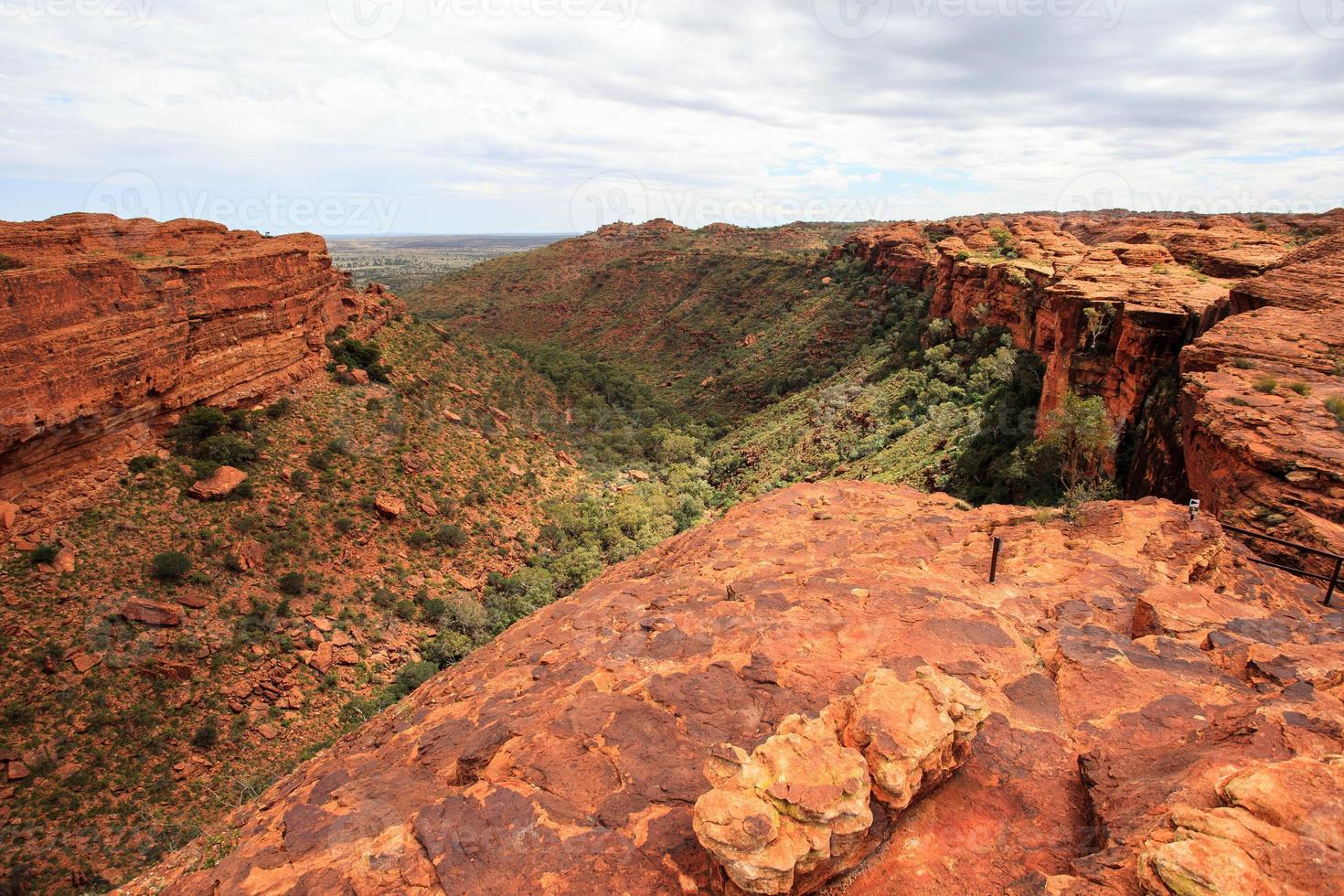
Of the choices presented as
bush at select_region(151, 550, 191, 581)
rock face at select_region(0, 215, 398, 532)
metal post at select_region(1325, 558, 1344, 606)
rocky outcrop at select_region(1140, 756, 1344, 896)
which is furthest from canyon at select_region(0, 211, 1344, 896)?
bush at select_region(151, 550, 191, 581)

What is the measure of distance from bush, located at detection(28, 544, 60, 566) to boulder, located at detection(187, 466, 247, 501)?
4597 mm

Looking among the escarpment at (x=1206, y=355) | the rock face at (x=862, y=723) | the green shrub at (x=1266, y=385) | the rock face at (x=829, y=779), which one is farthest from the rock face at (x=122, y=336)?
the green shrub at (x=1266, y=385)

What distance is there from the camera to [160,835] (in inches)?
642

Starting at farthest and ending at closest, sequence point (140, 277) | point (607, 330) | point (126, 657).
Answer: point (607, 330)
point (140, 277)
point (126, 657)

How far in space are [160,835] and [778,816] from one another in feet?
62.3

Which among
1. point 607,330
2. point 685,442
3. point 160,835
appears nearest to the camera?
point 160,835

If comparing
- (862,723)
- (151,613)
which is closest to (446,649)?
(151,613)

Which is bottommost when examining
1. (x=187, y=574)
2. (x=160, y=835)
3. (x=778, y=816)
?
(x=160, y=835)

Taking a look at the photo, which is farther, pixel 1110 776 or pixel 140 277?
pixel 140 277

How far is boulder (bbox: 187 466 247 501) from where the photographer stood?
24469 mm

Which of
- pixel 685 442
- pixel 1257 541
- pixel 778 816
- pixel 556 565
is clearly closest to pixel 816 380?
pixel 685 442

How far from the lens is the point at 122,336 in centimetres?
2377

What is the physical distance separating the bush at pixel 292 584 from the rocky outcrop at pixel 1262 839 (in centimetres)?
2588

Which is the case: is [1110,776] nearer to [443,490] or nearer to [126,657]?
[126,657]
